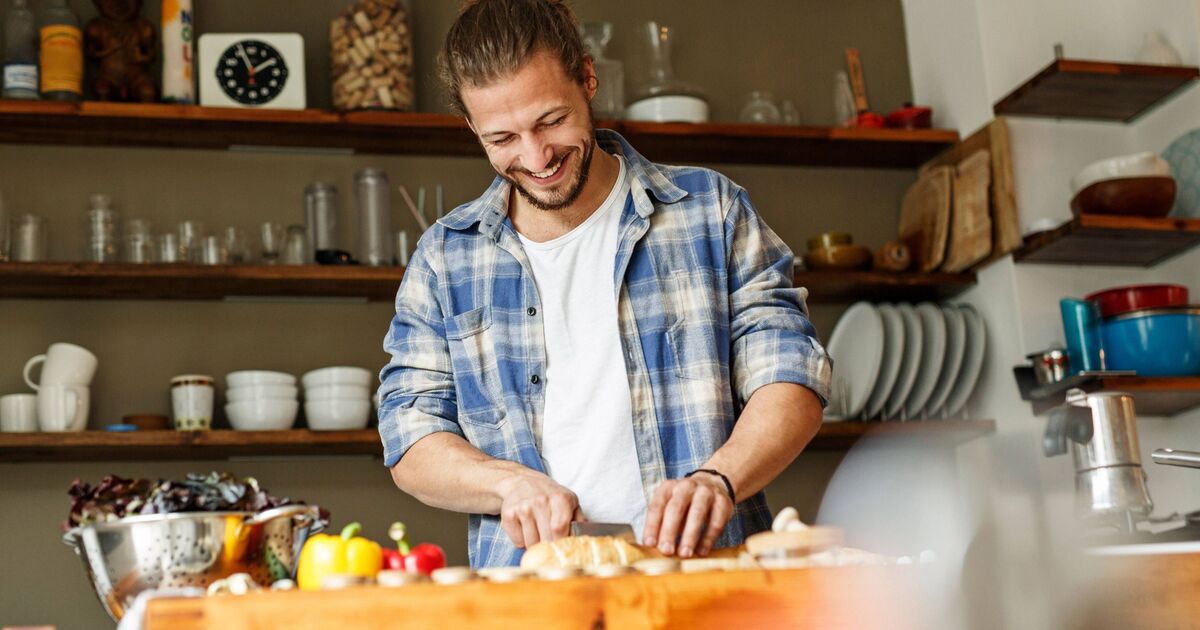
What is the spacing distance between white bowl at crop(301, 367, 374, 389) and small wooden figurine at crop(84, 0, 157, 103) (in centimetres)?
81

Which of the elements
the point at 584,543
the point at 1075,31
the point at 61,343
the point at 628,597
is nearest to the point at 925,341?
the point at 1075,31

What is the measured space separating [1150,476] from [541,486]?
97.5 inches

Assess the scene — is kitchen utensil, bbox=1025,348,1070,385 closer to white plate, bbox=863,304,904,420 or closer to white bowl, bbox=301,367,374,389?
white plate, bbox=863,304,904,420

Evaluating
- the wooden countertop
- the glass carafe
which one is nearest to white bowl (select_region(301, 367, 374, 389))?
the glass carafe

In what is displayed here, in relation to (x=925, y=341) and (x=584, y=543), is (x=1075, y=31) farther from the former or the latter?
(x=584, y=543)

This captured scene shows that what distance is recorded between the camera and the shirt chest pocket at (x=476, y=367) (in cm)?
185

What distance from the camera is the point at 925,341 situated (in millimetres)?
3682

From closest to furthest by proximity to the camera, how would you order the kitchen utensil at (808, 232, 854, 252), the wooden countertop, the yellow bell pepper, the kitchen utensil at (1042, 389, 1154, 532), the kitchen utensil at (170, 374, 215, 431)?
1. the wooden countertop
2. the yellow bell pepper
3. the kitchen utensil at (1042, 389, 1154, 532)
4. the kitchen utensil at (170, 374, 215, 431)
5. the kitchen utensil at (808, 232, 854, 252)

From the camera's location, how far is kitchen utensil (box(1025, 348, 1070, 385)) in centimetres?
337

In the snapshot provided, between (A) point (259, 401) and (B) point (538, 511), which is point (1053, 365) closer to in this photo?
(A) point (259, 401)

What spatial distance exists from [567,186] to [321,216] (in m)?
1.79

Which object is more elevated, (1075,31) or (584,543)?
(1075,31)

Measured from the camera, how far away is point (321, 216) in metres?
3.46

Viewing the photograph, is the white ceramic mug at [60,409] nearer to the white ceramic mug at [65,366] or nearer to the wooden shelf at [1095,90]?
the white ceramic mug at [65,366]
